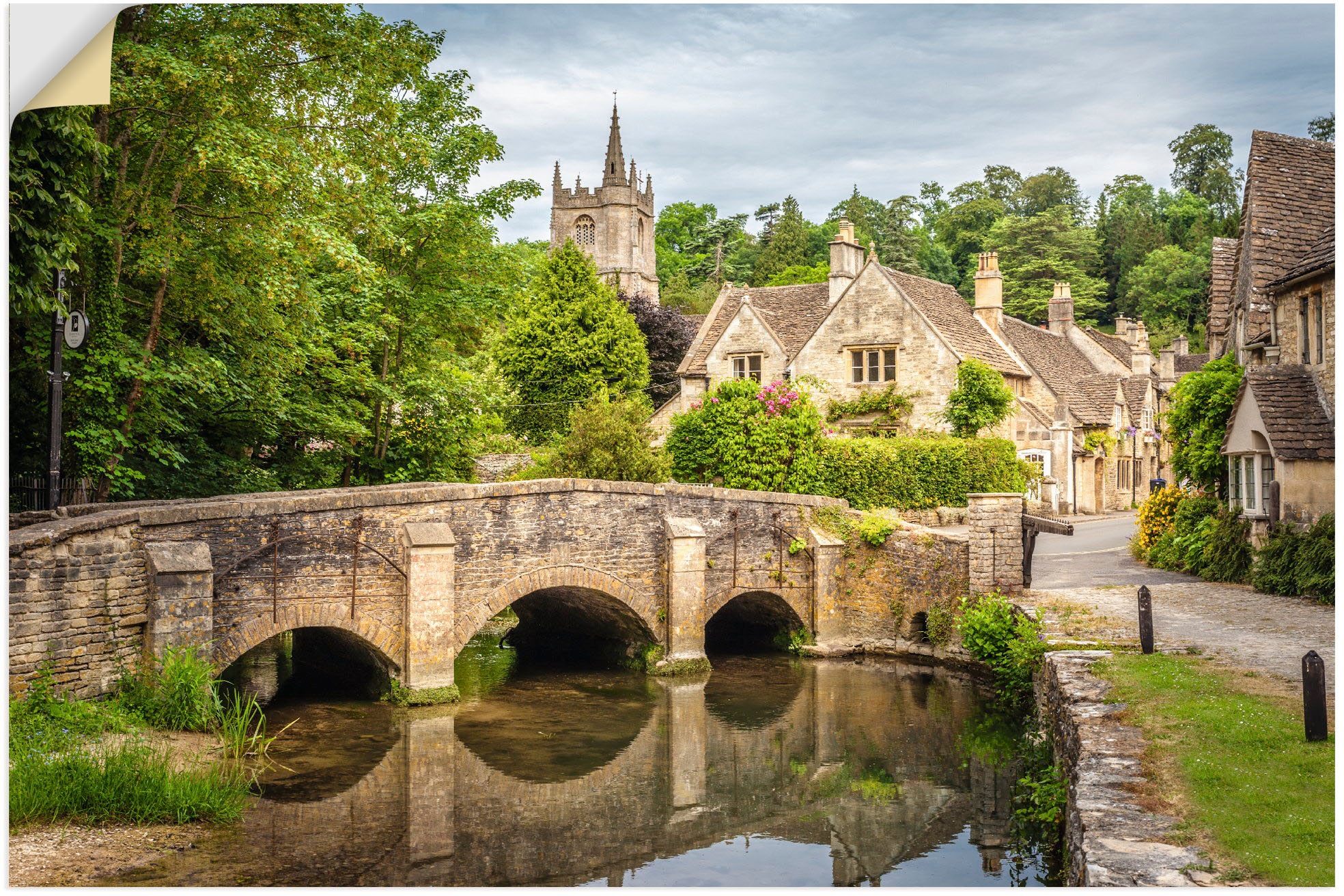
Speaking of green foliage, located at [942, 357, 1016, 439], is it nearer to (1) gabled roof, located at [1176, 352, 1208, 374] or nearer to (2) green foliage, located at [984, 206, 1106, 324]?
(1) gabled roof, located at [1176, 352, 1208, 374]

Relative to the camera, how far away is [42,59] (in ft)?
19.9

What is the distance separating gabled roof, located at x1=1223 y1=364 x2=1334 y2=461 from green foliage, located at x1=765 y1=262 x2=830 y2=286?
1798 inches

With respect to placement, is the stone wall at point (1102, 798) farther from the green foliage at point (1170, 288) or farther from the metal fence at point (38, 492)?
the green foliage at point (1170, 288)

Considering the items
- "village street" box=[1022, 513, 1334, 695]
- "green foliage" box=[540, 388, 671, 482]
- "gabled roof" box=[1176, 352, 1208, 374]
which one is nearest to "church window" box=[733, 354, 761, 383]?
"green foliage" box=[540, 388, 671, 482]

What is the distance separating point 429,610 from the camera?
51.5 feet

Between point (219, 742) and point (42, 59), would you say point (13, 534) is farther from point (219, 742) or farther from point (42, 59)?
point (42, 59)

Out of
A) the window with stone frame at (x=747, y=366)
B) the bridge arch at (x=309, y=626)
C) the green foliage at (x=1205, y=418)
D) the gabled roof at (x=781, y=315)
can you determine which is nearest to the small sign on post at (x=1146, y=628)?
the green foliage at (x=1205, y=418)

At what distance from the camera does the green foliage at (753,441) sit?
77.4ft

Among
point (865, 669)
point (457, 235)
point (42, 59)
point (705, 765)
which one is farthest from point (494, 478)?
point (42, 59)

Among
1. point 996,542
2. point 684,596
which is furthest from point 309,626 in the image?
point 996,542

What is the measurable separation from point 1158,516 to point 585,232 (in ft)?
177

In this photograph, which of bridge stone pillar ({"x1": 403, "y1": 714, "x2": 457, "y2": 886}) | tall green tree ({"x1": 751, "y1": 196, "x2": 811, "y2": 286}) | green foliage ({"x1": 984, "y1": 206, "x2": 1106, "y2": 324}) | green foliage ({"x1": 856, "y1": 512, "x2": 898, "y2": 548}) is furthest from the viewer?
tall green tree ({"x1": 751, "y1": 196, "x2": 811, "y2": 286})

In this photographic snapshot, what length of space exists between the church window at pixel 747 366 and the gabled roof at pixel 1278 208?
53.7 feet

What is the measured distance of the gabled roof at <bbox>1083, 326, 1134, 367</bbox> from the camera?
49.8 meters
